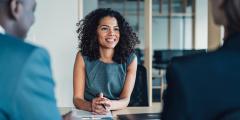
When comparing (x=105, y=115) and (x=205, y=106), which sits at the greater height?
(x=205, y=106)

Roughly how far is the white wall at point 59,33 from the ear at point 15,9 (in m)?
3.16

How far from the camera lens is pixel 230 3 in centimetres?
103

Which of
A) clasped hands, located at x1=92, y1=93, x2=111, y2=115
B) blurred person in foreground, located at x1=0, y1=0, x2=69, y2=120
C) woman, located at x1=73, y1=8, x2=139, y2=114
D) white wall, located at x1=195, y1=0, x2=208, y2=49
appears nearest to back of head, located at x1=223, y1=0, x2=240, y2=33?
blurred person in foreground, located at x1=0, y1=0, x2=69, y2=120

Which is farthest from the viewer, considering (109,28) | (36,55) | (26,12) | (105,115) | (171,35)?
(171,35)

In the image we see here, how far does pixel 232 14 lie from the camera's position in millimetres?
1040

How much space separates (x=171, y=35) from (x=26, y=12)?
971cm

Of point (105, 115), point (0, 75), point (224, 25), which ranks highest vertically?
point (224, 25)

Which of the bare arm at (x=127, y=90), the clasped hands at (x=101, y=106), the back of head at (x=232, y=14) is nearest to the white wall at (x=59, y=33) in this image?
the bare arm at (x=127, y=90)

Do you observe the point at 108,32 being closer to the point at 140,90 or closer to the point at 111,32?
the point at 111,32

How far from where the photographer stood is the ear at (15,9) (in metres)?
1.06

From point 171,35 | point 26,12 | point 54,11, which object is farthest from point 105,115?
point 171,35

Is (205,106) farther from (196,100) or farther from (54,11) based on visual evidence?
(54,11)

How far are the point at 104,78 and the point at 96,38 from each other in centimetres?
36

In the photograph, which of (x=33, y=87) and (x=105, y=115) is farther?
(x=105, y=115)
